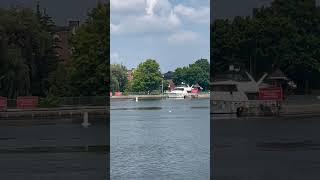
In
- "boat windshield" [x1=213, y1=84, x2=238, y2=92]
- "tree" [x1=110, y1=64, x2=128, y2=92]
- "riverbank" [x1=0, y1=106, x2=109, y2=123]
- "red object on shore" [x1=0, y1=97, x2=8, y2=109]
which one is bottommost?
"riverbank" [x1=0, y1=106, x2=109, y2=123]

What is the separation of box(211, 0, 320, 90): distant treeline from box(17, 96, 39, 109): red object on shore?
3423 mm

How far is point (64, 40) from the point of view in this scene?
368 inches

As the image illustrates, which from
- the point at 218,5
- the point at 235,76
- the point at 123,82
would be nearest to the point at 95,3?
the point at 218,5

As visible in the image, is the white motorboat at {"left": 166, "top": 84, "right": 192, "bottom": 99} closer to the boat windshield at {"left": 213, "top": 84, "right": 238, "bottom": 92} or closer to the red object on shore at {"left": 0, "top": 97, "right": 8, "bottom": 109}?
the boat windshield at {"left": 213, "top": 84, "right": 238, "bottom": 92}

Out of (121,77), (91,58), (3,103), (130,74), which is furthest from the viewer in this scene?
(130,74)

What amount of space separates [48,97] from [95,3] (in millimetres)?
1814

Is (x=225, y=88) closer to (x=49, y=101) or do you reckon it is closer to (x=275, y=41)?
(x=275, y=41)

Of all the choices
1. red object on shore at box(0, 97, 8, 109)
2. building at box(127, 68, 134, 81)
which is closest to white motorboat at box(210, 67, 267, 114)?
red object on shore at box(0, 97, 8, 109)

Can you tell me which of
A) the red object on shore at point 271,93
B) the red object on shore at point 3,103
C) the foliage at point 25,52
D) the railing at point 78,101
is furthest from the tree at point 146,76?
the red object on shore at point 3,103

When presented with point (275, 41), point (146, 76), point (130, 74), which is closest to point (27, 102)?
point (275, 41)

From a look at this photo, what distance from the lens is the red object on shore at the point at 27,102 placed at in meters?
9.05

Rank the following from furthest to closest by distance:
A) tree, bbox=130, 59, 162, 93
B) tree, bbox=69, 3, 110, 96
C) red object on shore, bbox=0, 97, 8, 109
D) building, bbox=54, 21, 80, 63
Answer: tree, bbox=130, 59, 162, 93, building, bbox=54, 21, 80, 63, tree, bbox=69, 3, 110, 96, red object on shore, bbox=0, 97, 8, 109

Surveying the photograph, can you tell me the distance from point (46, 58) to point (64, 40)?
17.8 inches

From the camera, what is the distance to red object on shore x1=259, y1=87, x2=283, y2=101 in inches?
380
